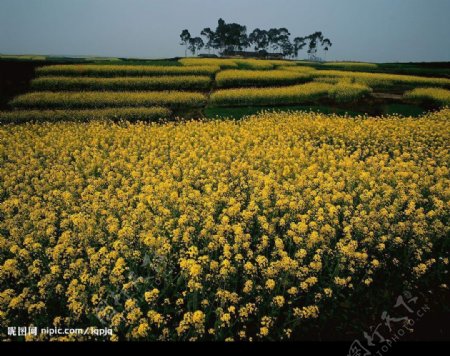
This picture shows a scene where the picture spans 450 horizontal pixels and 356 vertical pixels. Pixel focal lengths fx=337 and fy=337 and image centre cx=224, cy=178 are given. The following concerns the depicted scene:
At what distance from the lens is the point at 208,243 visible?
6203mm

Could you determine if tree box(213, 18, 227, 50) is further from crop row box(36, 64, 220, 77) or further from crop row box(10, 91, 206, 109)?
crop row box(10, 91, 206, 109)

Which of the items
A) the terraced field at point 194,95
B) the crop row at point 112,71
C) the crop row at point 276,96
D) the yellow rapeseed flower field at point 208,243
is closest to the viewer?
the yellow rapeseed flower field at point 208,243

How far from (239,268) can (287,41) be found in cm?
11031

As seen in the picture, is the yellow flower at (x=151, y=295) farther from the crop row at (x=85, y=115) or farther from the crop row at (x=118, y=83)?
the crop row at (x=118, y=83)

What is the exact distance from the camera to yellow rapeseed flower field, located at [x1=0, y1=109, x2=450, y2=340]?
4.88m

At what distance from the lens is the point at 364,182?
28.6 feet

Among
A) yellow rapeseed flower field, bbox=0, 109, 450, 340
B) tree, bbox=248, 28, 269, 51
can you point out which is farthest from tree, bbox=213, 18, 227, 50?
yellow rapeseed flower field, bbox=0, 109, 450, 340

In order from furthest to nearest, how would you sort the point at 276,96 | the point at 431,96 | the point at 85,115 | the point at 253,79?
1. the point at 253,79
2. the point at 276,96
3. the point at 431,96
4. the point at 85,115

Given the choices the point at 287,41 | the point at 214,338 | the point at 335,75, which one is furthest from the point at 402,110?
the point at 287,41

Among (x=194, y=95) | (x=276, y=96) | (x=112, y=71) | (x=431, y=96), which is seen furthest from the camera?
(x=112, y=71)

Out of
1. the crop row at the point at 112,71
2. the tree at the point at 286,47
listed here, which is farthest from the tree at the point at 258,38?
the crop row at the point at 112,71

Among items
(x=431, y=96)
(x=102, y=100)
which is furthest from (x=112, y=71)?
(x=431, y=96)

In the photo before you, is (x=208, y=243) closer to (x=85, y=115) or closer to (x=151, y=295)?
(x=151, y=295)

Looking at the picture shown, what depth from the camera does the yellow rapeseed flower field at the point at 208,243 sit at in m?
4.88
